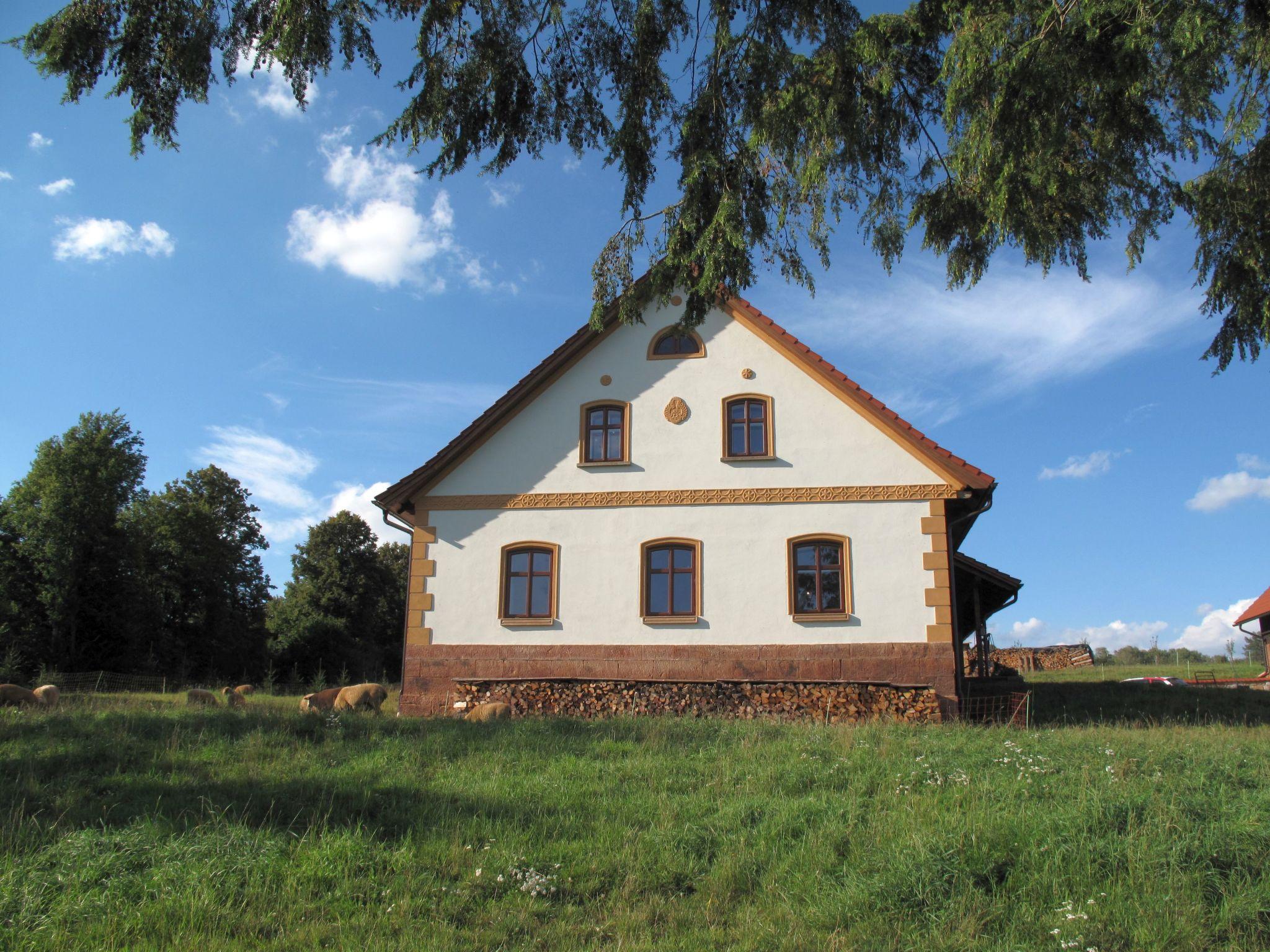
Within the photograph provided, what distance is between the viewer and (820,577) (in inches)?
591

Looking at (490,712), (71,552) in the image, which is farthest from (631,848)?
(71,552)

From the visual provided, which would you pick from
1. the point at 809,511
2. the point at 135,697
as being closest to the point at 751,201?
the point at 809,511

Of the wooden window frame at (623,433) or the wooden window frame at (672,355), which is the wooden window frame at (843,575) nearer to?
the wooden window frame at (623,433)

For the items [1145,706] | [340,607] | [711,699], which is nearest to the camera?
[711,699]

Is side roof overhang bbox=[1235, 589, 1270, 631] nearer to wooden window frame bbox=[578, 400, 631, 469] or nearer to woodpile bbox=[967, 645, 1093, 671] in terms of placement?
woodpile bbox=[967, 645, 1093, 671]

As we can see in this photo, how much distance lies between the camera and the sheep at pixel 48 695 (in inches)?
551

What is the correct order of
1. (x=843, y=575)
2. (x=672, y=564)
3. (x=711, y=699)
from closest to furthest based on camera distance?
(x=711, y=699) < (x=843, y=575) < (x=672, y=564)

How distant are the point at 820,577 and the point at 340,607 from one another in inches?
1432

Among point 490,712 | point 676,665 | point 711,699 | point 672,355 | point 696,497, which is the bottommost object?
point 490,712

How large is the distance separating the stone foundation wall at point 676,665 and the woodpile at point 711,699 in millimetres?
94

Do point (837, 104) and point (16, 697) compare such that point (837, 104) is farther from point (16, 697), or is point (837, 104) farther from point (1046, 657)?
point (1046, 657)

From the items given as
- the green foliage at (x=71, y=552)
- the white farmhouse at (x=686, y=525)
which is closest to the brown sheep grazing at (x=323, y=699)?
the white farmhouse at (x=686, y=525)

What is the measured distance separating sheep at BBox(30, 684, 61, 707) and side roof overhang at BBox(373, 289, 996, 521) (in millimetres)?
6094

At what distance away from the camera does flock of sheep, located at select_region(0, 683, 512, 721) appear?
13.7 meters
